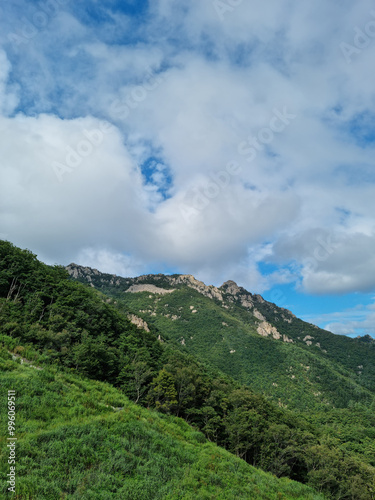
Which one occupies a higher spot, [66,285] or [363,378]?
[66,285]

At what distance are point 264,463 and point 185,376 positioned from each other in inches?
632

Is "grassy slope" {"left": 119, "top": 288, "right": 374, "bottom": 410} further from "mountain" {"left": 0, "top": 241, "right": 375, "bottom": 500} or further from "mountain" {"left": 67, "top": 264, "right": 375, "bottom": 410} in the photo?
"mountain" {"left": 0, "top": 241, "right": 375, "bottom": 500}

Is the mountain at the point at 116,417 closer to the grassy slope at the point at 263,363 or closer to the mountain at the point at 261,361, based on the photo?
the grassy slope at the point at 263,363

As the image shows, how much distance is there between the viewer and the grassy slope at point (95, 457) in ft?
28.4

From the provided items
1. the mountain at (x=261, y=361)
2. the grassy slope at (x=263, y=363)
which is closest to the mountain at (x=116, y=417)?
the grassy slope at (x=263, y=363)

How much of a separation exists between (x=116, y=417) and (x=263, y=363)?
456ft

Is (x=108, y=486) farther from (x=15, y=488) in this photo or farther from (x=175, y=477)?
(x=175, y=477)

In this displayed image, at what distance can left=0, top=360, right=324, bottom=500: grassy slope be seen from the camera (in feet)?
28.4

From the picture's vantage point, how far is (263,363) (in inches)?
5271

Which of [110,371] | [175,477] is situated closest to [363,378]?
[110,371]

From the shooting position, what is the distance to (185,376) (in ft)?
124

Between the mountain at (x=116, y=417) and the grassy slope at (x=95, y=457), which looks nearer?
the grassy slope at (x=95, y=457)

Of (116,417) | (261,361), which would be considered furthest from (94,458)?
(261,361)

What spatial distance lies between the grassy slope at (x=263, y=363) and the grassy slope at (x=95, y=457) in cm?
10055
